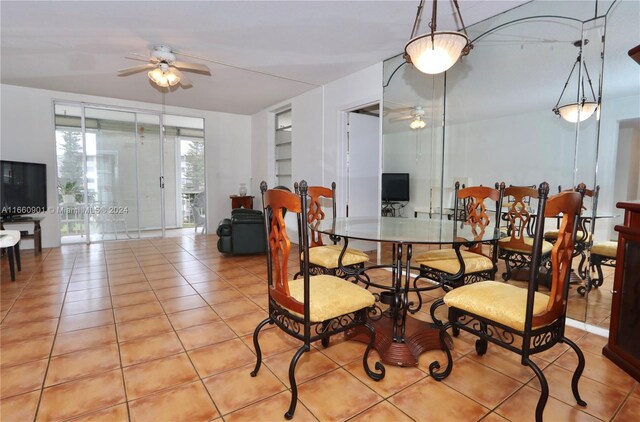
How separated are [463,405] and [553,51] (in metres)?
2.67

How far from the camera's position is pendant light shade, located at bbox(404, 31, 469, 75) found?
73.0 inches

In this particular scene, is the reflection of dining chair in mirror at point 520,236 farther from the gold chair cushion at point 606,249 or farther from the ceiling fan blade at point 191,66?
the ceiling fan blade at point 191,66

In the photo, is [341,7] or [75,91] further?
[75,91]

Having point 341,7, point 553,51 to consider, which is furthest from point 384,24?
point 553,51

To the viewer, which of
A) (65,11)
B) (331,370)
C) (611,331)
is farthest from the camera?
(65,11)

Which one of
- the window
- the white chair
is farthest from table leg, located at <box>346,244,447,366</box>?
the window

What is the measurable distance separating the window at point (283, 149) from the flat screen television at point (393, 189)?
2439mm

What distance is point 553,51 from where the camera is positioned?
252cm

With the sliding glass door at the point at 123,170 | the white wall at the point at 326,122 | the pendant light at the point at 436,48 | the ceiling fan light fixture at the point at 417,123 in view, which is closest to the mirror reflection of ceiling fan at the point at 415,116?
the ceiling fan light fixture at the point at 417,123

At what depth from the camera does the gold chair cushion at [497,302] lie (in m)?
1.40

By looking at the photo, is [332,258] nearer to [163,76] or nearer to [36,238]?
[163,76]

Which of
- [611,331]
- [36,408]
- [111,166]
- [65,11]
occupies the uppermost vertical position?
[65,11]

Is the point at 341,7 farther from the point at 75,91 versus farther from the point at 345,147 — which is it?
the point at 75,91

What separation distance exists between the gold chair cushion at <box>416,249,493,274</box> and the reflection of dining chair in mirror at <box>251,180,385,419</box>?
746 millimetres
